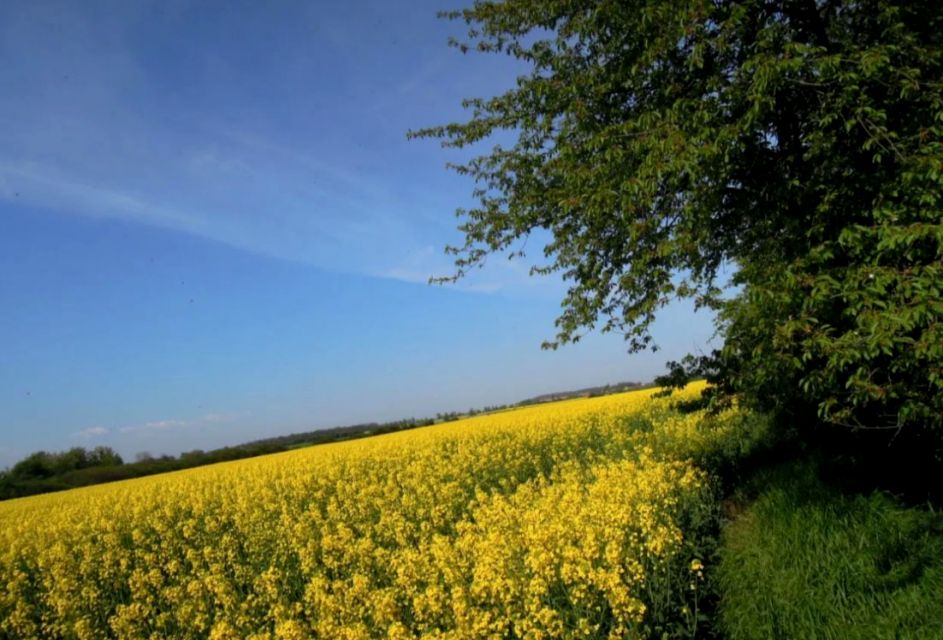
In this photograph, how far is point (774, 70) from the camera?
14.8 feet

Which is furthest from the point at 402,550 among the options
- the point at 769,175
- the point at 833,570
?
the point at 769,175

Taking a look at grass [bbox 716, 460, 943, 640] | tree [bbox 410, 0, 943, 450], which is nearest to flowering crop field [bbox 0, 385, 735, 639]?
grass [bbox 716, 460, 943, 640]

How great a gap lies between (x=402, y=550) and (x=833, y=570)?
476cm

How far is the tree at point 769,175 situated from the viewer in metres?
4.43

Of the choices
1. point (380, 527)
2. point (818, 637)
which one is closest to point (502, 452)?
point (380, 527)

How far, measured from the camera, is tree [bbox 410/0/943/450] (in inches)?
174

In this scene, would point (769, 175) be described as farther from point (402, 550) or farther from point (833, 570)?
point (402, 550)

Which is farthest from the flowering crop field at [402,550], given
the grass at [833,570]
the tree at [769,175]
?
the tree at [769,175]

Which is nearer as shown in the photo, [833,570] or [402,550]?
[833,570]

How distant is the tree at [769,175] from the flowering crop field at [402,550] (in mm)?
2126

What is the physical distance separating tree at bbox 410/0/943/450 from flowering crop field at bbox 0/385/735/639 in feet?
6.97

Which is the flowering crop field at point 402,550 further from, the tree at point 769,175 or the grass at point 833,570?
→ the tree at point 769,175

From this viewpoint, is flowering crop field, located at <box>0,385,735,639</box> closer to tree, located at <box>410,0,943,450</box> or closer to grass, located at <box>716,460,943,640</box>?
grass, located at <box>716,460,943,640</box>

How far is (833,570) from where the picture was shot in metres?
5.27
